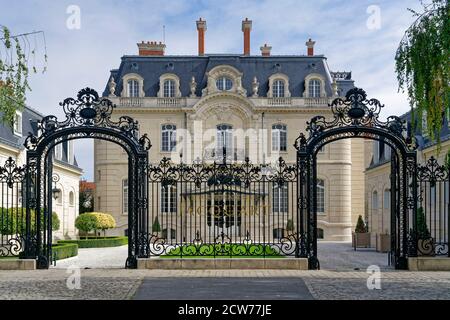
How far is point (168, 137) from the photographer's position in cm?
4062

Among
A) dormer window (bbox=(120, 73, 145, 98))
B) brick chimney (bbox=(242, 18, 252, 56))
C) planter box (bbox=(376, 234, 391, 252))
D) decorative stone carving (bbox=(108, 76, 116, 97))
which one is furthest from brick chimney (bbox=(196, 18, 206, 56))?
planter box (bbox=(376, 234, 391, 252))

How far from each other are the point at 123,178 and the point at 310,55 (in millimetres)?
14719

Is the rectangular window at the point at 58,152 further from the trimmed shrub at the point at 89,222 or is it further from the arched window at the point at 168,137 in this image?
the arched window at the point at 168,137

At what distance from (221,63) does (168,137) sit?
556cm

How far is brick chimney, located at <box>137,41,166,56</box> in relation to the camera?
1769 inches

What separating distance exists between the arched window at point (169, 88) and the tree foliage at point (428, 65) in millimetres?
27871

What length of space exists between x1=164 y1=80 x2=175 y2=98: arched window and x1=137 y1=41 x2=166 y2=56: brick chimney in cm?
423

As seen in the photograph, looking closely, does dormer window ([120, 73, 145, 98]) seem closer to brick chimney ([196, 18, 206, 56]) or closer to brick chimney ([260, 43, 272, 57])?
brick chimney ([196, 18, 206, 56])

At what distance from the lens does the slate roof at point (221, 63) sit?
41406mm

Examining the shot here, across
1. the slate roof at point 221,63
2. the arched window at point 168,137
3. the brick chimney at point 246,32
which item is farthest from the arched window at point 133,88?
the brick chimney at point 246,32

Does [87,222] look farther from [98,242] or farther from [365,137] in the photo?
[365,137]

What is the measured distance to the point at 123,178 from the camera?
1587 inches

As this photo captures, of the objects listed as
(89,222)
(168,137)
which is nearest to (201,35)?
(168,137)

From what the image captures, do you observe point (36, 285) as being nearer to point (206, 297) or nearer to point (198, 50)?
point (206, 297)
